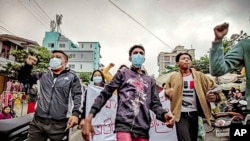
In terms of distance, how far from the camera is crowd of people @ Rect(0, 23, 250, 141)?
1444 millimetres

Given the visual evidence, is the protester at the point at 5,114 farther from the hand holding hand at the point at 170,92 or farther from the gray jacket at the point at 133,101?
the gray jacket at the point at 133,101

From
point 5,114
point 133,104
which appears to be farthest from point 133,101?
point 5,114

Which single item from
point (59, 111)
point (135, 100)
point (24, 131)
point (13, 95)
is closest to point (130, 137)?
point (135, 100)

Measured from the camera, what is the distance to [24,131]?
1.64 m

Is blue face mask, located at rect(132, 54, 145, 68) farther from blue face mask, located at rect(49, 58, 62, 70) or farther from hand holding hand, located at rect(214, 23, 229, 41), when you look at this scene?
hand holding hand, located at rect(214, 23, 229, 41)

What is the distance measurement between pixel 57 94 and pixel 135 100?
47cm

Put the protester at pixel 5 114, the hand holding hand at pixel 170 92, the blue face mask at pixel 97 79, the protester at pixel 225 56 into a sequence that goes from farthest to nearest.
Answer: the protester at pixel 5 114 < the blue face mask at pixel 97 79 < the hand holding hand at pixel 170 92 < the protester at pixel 225 56

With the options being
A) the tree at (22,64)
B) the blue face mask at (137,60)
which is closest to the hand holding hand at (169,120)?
the blue face mask at (137,60)

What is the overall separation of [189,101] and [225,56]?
3.25ft

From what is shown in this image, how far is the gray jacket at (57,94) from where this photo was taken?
66.7 inches

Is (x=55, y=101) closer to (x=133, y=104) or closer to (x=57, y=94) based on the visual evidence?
(x=57, y=94)

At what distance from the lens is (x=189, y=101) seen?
6.39 feet

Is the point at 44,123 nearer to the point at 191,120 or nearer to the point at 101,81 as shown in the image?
the point at 191,120

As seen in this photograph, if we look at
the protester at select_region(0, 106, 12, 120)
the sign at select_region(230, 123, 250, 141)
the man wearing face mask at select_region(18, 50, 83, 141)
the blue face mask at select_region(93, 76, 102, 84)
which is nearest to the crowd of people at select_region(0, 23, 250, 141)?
the man wearing face mask at select_region(18, 50, 83, 141)
